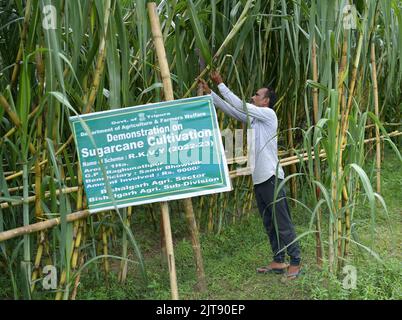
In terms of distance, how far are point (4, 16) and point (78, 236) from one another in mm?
980

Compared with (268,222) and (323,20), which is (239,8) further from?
(268,222)

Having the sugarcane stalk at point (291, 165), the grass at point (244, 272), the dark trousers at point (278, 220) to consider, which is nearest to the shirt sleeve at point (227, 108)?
the dark trousers at point (278, 220)

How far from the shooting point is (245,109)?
7.75 feet

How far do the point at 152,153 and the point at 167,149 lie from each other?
60 mm

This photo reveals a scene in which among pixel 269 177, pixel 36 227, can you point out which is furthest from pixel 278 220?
pixel 36 227

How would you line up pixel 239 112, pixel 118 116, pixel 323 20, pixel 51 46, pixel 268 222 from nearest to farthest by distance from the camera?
pixel 51 46
pixel 118 116
pixel 323 20
pixel 239 112
pixel 268 222

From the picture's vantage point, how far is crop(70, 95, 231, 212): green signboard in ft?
6.44

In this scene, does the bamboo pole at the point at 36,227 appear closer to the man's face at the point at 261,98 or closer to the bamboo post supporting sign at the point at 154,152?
the bamboo post supporting sign at the point at 154,152

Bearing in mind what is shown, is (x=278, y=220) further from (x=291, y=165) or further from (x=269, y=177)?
(x=291, y=165)

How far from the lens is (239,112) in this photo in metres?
2.56

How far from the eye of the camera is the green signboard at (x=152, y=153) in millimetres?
1963

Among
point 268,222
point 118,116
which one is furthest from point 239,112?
point 118,116

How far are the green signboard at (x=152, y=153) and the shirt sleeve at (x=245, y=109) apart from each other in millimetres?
363

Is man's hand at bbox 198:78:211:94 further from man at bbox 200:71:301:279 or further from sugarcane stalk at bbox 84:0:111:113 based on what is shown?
sugarcane stalk at bbox 84:0:111:113
